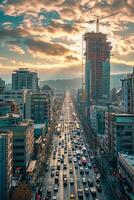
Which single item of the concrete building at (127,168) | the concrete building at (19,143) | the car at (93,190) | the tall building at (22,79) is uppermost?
the tall building at (22,79)

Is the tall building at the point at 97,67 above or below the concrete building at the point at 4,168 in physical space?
above

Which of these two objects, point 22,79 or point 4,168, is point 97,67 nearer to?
point 22,79

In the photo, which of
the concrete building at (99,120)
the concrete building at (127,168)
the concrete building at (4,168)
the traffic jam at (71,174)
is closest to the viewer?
the concrete building at (4,168)

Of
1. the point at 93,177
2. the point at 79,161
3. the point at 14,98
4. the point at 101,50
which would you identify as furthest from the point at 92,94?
the point at 93,177

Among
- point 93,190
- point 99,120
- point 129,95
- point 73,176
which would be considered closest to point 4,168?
point 93,190

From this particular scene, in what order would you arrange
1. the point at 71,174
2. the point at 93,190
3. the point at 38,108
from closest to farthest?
1. the point at 93,190
2. the point at 71,174
3. the point at 38,108

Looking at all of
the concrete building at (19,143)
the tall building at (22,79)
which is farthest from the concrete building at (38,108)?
the tall building at (22,79)

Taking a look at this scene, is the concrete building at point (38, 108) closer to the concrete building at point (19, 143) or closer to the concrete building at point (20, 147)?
the concrete building at point (19, 143)
